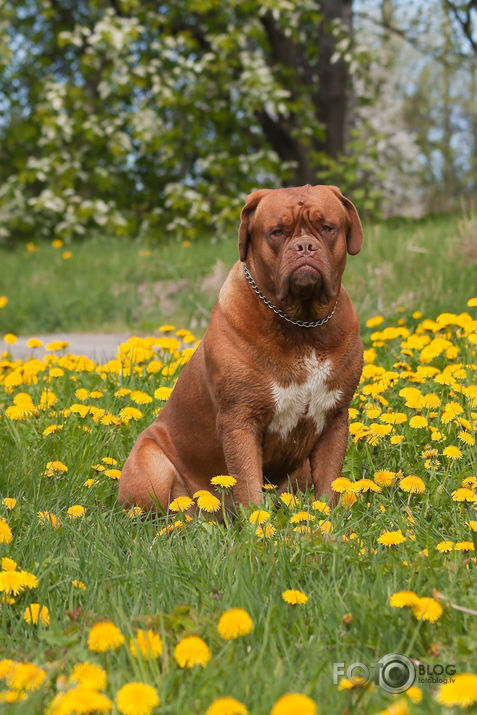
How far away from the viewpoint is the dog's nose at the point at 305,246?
2.58 meters

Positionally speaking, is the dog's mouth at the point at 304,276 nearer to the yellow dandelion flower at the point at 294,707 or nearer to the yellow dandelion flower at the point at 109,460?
the yellow dandelion flower at the point at 109,460

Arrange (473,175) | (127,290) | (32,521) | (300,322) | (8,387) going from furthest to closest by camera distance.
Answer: (473,175) → (127,290) → (8,387) → (300,322) → (32,521)

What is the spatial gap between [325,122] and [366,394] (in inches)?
335

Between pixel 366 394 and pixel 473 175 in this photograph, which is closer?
pixel 366 394

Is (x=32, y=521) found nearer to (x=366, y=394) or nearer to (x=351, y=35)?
(x=366, y=394)

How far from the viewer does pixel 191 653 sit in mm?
1605

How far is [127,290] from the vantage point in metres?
8.48

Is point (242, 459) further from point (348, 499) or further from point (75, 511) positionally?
point (75, 511)

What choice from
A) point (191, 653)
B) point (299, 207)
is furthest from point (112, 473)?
point (191, 653)

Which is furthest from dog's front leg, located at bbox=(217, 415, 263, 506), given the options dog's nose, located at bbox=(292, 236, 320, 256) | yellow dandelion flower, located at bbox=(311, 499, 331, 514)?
dog's nose, located at bbox=(292, 236, 320, 256)

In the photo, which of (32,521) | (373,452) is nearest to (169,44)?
(373,452)

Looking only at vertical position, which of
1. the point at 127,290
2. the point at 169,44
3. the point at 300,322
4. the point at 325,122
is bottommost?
the point at 127,290

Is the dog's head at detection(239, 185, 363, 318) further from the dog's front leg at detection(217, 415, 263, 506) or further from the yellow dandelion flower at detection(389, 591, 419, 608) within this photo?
the yellow dandelion flower at detection(389, 591, 419, 608)

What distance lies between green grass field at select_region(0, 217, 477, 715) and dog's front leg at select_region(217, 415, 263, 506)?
0.08m
